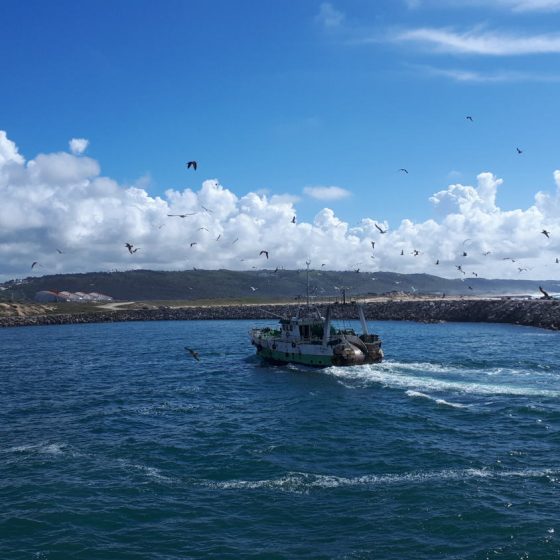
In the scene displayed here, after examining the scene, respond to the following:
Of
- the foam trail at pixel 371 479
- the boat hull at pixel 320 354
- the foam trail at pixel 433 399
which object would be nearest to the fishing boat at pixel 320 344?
the boat hull at pixel 320 354

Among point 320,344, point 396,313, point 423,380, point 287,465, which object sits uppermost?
point 320,344

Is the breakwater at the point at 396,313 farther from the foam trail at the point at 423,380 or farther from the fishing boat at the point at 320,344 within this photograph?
the foam trail at the point at 423,380

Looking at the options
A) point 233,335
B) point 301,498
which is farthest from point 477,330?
point 301,498

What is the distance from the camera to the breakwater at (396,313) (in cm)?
10929

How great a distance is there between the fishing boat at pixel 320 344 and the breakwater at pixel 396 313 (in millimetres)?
32826

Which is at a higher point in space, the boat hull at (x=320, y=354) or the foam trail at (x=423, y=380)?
the boat hull at (x=320, y=354)

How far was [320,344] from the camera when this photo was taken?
57.4m

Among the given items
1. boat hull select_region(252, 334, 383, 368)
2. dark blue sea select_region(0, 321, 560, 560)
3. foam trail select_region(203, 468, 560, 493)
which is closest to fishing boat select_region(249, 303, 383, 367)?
boat hull select_region(252, 334, 383, 368)

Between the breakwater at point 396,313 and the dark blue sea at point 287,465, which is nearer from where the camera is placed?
the dark blue sea at point 287,465

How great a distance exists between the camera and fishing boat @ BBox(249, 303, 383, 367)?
2185 inches

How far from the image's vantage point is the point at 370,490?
23.5m

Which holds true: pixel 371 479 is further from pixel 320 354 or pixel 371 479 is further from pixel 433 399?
pixel 320 354

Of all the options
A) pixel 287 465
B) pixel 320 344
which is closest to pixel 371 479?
pixel 287 465

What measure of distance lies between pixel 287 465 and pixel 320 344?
30.6 meters
